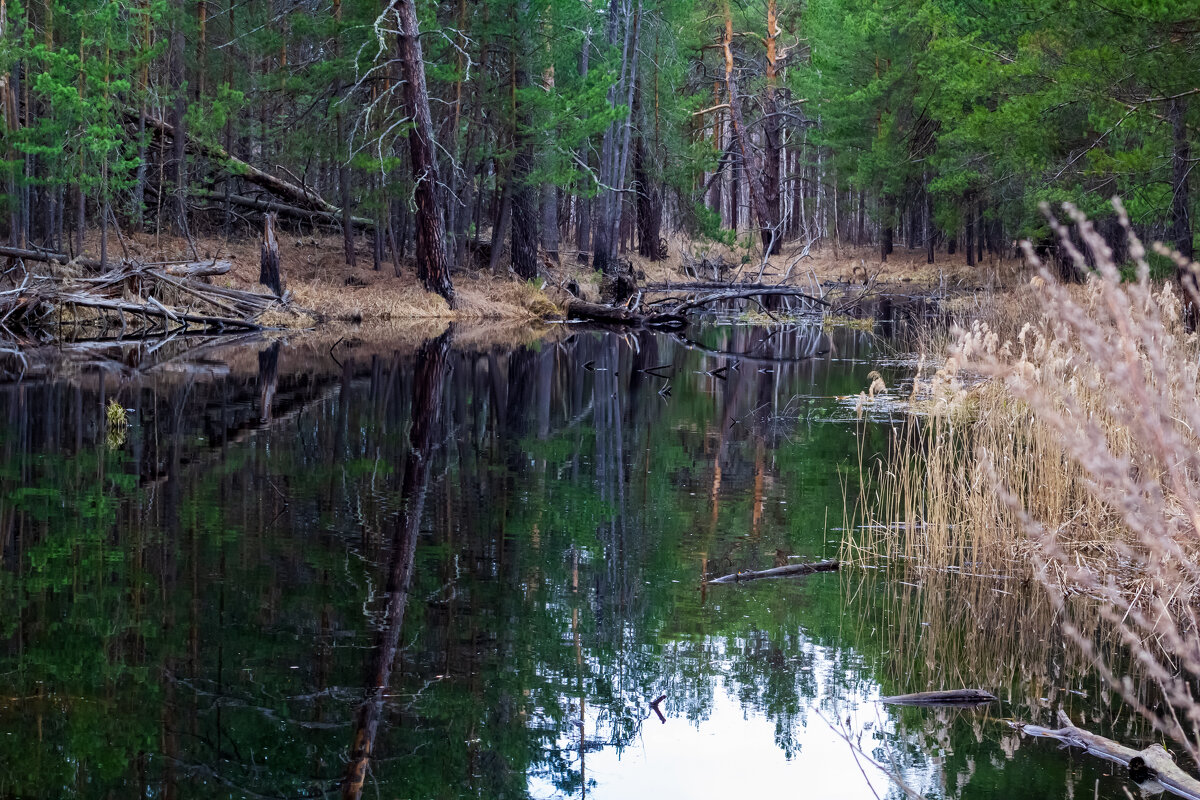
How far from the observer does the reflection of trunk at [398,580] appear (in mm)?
4562

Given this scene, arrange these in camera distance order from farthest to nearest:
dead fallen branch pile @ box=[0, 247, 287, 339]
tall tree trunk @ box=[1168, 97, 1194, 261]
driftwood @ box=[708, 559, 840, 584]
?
dead fallen branch pile @ box=[0, 247, 287, 339] < tall tree trunk @ box=[1168, 97, 1194, 261] < driftwood @ box=[708, 559, 840, 584]

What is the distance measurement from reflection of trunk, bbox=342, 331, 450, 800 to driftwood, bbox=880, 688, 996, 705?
211 centimetres

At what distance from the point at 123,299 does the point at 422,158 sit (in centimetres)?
682

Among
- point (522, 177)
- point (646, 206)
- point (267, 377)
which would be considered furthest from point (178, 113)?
point (646, 206)

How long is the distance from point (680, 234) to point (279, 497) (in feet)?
140

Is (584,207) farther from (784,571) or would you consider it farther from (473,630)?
(473,630)

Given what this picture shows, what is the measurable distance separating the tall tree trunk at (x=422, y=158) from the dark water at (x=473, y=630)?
44.0 feet

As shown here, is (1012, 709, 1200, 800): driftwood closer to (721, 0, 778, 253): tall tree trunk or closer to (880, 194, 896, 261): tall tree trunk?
(721, 0, 778, 253): tall tree trunk

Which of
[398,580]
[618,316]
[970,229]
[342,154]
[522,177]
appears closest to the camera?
[398,580]

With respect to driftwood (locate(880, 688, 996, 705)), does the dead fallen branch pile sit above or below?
above

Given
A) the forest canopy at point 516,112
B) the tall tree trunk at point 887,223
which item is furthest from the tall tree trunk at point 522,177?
the tall tree trunk at point 887,223

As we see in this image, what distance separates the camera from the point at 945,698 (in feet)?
17.4

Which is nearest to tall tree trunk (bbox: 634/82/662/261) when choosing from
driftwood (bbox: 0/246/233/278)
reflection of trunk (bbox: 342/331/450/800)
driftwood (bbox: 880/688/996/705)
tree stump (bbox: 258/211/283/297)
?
tree stump (bbox: 258/211/283/297)

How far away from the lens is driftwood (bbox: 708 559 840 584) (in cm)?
695
